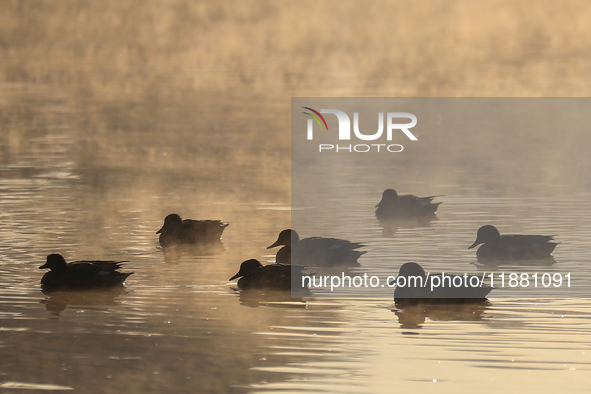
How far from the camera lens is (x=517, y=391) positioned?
325 inches

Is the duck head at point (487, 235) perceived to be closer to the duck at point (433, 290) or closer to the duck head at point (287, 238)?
the duck head at point (287, 238)

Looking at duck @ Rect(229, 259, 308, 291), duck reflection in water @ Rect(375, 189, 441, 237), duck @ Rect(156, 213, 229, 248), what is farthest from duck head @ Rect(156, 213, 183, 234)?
→ duck reflection in water @ Rect(375, 189, 441, 237)

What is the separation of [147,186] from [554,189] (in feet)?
27.9

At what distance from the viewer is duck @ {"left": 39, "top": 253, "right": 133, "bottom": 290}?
12.2m

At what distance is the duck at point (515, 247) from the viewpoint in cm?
1440

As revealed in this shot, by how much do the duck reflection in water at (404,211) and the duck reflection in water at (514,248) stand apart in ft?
9.19

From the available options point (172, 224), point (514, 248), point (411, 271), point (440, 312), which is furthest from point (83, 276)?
point (514, 248)

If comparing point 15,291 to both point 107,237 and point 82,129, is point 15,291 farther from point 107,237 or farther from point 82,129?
point 82,129

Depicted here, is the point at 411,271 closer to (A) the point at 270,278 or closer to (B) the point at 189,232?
(A) the point at 270,278

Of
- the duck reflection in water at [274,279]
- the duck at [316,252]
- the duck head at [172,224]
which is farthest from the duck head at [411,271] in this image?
the duck head at [172,224]

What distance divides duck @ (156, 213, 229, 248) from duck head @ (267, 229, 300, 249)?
126 cm

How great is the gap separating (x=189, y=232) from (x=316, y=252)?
218 centimetres

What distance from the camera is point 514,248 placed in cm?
1459

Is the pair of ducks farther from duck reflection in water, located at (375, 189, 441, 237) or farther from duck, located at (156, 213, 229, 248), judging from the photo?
duck reflection in water, located at (375, 189, 441, 237)
